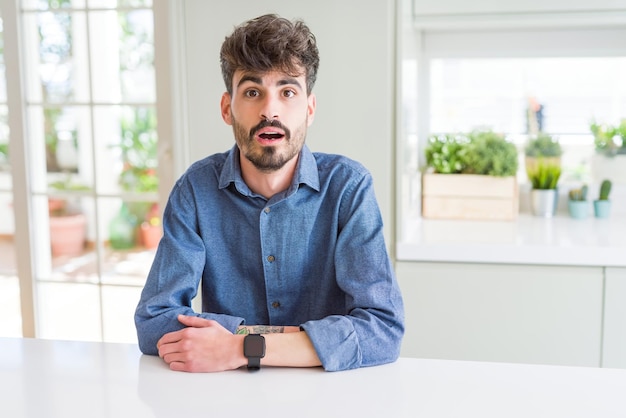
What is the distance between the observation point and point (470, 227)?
260 centimetres

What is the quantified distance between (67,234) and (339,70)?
3583mm

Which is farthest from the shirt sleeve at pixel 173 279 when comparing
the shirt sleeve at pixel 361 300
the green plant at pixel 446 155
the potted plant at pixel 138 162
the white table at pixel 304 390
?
the potted plant at pixel 138 162

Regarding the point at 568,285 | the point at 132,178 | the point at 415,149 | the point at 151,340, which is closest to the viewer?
the point at 151,340

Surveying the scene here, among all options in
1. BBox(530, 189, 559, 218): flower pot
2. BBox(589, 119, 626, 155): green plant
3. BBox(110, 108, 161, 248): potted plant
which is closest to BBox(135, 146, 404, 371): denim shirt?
BBox(530, 189, 559, 218): flower pot

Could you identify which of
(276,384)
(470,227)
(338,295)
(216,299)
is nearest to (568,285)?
(470,227)

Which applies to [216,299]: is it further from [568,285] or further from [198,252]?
[568,285]

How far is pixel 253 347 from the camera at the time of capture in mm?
1292

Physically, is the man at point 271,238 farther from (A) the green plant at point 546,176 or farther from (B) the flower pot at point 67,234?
(B) the flower pot at point 67,234

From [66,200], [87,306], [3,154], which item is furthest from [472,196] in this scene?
[3,154]

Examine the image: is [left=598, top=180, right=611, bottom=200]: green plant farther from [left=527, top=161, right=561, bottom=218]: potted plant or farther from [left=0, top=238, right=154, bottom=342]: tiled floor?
[left=0, top=238, right=154, bottom=342]: tiled floor

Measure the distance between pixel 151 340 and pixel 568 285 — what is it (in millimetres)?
1412

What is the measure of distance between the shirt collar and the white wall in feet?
2.74

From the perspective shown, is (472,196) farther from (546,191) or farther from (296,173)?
(296,173)

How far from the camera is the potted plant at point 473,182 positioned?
2.73 metres
